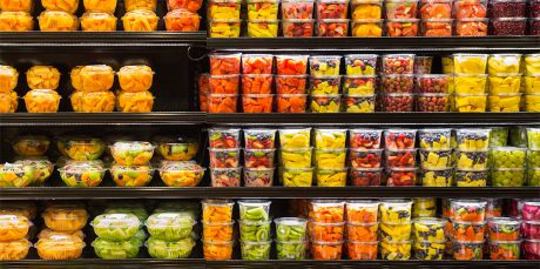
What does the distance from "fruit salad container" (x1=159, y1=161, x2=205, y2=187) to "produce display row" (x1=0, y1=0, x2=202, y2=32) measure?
0.68m

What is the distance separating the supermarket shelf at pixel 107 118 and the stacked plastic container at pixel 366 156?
2.48ft

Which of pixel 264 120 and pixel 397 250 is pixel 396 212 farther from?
pixel 264 120

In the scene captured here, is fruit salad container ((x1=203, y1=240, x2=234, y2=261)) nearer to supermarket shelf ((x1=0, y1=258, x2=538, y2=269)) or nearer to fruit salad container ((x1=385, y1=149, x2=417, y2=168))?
supermarket shelf ((x1=0, y1=258, x2=538, y2=269))

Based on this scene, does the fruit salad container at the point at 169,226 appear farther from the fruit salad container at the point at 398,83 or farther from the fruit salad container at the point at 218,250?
the fruit salad container at the point at 398,83

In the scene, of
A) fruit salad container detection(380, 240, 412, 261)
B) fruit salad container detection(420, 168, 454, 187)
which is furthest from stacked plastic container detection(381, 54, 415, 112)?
fruit salad container detection(380, 240, 412, 261)

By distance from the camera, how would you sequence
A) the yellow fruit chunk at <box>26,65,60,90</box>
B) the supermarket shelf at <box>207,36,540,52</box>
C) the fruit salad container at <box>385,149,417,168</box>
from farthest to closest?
the yellow fruit chunk at <box>26,65,60,90</box> < the fruit salad container at <box>385,149,417,168</box> < the supermarket shelf at <box>207,36,540,52</box>

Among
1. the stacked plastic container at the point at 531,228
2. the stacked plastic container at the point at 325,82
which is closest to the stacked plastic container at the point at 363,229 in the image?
the stacked plastic container at the point at 325,82

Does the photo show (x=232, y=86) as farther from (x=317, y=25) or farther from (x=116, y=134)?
(x=116, y=134)

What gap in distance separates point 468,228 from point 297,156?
2.96 feet

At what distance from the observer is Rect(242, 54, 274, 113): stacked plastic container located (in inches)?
121

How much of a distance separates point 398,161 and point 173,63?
138cm

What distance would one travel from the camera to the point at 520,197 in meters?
3.08

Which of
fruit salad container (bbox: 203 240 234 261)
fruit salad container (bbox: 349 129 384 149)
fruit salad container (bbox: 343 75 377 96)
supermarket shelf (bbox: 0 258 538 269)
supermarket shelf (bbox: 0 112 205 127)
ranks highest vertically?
fruit salad container (bbox: 343 75 377 96)

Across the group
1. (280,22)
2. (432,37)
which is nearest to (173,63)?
(280,22)
